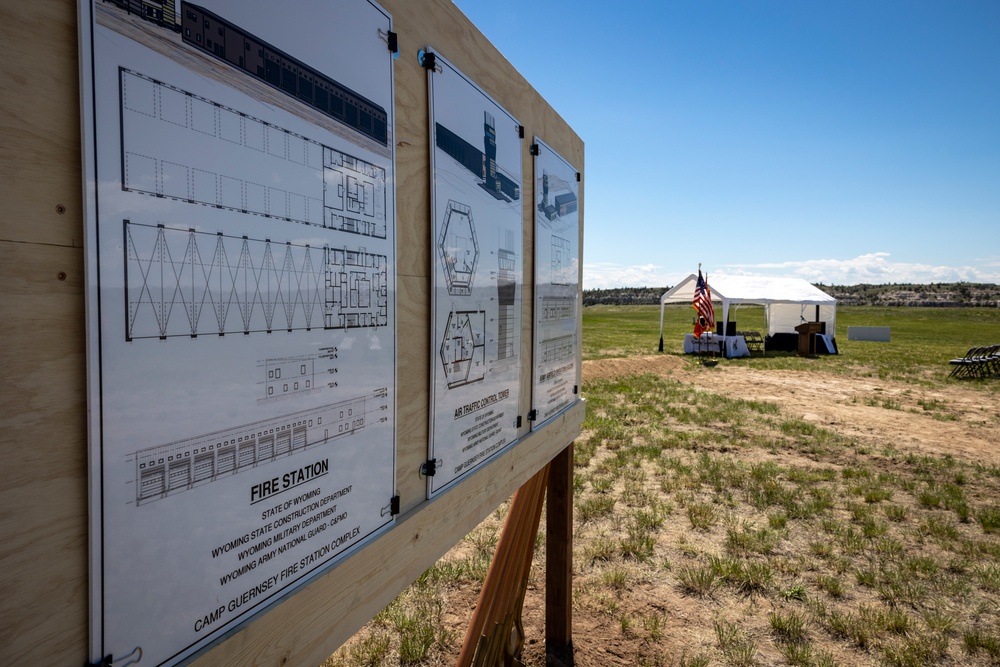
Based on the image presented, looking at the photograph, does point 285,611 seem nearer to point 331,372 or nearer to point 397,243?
point 331,372

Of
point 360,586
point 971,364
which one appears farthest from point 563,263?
point 971,364

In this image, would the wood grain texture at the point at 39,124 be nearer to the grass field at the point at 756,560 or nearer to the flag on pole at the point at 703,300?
the grass field at the point at 756,560

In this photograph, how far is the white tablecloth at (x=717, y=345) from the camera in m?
23.8

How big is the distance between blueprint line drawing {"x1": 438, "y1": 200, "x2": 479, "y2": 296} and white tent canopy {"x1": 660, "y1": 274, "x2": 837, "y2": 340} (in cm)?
2166

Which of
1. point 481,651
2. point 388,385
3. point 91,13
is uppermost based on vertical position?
point 91,13

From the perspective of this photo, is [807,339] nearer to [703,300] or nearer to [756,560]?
[703,300]

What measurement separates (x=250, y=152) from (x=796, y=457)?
9549 millimetres

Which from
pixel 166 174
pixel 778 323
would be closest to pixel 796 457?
pixel 166 174

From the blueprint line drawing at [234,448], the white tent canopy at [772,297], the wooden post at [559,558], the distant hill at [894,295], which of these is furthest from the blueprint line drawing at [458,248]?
the distant hill at [894,295]

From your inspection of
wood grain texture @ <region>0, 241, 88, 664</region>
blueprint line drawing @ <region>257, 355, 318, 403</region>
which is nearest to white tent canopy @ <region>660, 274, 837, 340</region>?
blueprint line drawing @ <region>257, 355, 318, 403</region>

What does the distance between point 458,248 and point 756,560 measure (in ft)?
15.6

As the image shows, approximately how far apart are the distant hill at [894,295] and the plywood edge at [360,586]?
90044 millimetres

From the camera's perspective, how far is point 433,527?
6.77 feet

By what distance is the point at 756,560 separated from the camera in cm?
529
